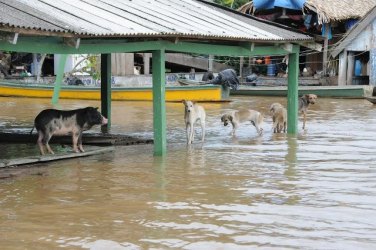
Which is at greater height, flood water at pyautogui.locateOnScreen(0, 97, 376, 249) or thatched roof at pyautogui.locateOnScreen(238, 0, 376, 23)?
thatched roof at pyautogui.locateOnScreen(238, 0, 376, 23)

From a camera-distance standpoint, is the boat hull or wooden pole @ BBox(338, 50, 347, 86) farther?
wooden pole @ BBox(338, 50, 347, 86)

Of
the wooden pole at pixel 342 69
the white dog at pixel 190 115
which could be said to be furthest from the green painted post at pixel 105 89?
the wooden pole at pixel 342 69

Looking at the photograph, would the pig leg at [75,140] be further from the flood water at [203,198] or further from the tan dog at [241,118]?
the tan dog at [241,118]

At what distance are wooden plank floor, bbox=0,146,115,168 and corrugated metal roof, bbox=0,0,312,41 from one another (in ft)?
7.88

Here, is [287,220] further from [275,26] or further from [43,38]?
[275,26]

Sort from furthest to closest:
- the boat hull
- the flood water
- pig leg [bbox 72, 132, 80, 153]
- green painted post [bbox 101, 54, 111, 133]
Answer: the boat hull < green painted post [bbox 101, 54, 111, 133] < pig leg [bbox 72, 132, 80, 153] < the flood water

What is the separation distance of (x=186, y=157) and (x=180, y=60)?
23.0 m

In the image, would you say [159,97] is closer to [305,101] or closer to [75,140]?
[75,140]

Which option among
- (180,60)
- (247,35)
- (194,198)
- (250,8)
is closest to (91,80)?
(180,60)

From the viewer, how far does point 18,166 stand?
1149 cm

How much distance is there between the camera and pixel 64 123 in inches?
499

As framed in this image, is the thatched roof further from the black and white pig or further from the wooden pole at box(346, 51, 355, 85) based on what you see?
the black and white pig

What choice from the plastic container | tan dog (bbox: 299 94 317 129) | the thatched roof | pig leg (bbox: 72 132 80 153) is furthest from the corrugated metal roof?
the plastic container

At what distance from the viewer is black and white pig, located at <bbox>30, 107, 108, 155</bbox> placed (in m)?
12.5
